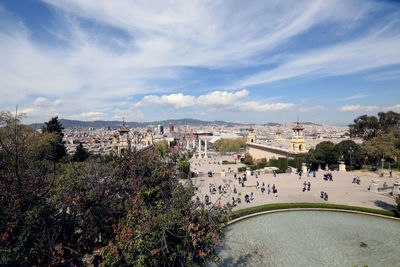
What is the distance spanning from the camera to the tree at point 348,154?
24.7 m

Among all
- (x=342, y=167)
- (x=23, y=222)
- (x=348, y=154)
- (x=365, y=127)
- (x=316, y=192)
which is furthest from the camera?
(x=365, y=127)

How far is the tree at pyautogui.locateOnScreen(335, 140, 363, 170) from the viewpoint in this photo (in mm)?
24703

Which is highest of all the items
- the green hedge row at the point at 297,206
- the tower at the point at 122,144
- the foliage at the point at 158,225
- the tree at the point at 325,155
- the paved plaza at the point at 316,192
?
the tower at the point at 122,144

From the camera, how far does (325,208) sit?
1352 cm

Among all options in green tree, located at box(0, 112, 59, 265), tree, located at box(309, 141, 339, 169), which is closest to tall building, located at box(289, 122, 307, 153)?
tree, located at box(309, 141, 339, 169)

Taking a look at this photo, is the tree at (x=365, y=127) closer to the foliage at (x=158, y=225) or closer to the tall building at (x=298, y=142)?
the tall building at (x=298, y=142)

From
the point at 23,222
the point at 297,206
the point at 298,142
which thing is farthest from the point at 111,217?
the point at 298,142

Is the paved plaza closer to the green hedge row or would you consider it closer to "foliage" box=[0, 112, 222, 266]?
the green hedge row

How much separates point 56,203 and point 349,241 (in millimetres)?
12012

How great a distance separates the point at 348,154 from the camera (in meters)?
25.2

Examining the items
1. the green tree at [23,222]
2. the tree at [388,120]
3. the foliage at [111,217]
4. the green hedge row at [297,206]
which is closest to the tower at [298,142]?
the tree at [388,120]

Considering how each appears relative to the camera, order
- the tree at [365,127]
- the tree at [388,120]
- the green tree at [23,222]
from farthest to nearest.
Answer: the tree at [365,127] < the tree at [388,120] < the green tree at [23,222]

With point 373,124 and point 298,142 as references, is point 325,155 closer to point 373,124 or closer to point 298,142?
point 298,142

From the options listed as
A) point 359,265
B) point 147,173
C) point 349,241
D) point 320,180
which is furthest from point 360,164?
point 147,173
